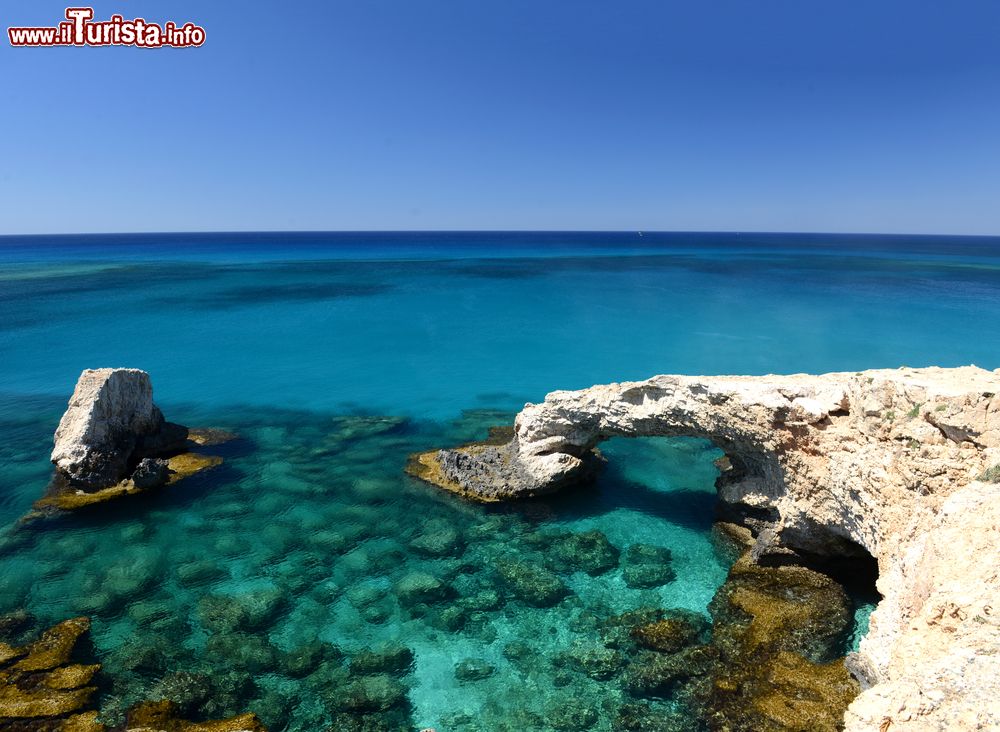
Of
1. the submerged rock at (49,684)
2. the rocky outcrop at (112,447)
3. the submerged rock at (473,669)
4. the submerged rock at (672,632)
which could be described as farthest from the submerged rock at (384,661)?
the rocky outcrop at (112,447)

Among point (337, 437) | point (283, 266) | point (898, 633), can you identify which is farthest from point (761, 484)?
point (283, 266)

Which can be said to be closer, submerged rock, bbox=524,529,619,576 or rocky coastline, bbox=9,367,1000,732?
rocky coastline, bbox=9,367,1000,732

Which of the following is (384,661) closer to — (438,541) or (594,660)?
(594,660)

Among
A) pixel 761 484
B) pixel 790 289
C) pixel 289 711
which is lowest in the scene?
pixel 289 711

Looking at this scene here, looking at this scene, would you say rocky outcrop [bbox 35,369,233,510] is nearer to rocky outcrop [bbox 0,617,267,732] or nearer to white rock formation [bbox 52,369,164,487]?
white rock formation [bbox 52,369,164,487]

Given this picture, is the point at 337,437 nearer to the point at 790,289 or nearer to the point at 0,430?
the point at 0,430

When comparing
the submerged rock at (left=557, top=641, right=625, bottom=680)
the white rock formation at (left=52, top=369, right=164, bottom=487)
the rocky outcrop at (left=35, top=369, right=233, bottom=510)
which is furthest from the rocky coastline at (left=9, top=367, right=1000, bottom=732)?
the white rock formation at (left=52, top=369, right=164, bottom=487)

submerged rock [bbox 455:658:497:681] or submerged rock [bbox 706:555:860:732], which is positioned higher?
submerged rock [bbox 706:555:860:732]

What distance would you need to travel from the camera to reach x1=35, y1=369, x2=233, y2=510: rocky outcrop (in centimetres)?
1574

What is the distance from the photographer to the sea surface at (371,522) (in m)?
9.82

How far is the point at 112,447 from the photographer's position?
55.2 ft

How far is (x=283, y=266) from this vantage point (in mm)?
85562

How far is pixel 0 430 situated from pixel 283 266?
68.7m

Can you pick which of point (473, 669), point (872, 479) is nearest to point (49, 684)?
point (473, 669)
